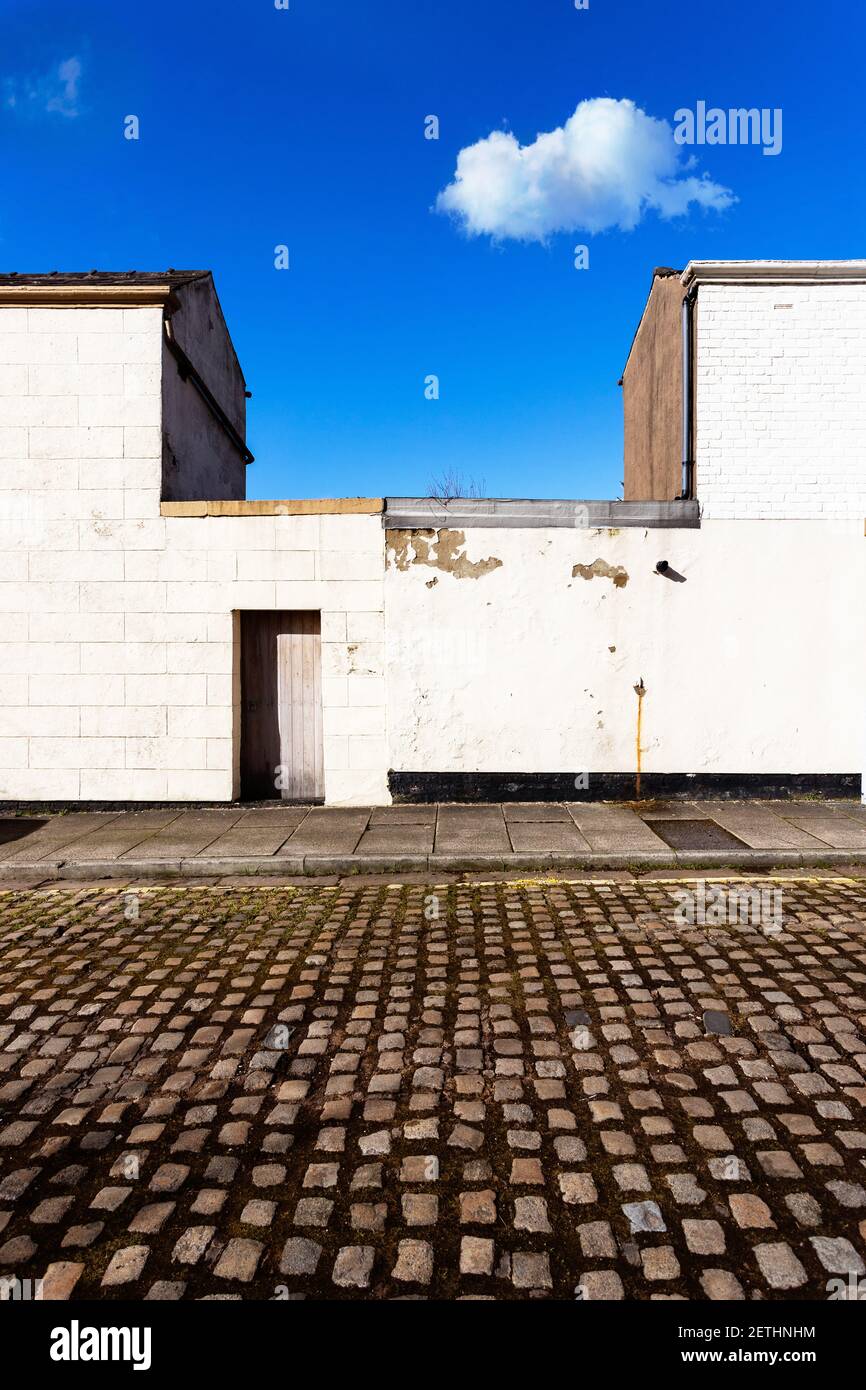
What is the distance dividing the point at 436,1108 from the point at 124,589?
7647 mm

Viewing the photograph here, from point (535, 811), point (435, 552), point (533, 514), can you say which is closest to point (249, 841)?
point (535, 811)

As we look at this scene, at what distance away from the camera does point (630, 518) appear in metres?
9.25

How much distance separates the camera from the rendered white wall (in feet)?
30.5

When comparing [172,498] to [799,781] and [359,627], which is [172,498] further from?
[799,781]

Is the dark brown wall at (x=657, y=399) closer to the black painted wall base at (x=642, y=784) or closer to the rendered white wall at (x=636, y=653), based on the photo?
the rendered white wall at (x=636, y=653)

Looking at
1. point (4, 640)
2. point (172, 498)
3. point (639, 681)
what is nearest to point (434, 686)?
point (639, 681)

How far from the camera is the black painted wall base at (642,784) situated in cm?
940

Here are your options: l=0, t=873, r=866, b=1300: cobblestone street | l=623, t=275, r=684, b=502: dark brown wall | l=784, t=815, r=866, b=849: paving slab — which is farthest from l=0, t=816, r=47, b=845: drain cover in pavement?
l=784, t=815, r=866, b=849: paving slab

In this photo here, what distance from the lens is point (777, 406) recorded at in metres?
9.27

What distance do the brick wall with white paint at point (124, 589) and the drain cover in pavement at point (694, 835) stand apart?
3.51 m

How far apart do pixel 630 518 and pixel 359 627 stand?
360 cm

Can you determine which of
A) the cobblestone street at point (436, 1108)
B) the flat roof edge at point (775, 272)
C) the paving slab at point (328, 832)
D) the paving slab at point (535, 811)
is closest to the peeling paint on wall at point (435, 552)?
the paving slab at point (535, 811)

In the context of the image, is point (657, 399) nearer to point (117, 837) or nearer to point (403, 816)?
point (403, 816)

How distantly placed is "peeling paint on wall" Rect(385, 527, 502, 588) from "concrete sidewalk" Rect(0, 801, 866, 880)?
9.67 ft
